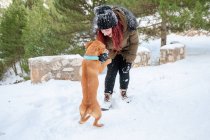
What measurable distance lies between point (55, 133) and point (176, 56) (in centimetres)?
482

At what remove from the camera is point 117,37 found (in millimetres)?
3369

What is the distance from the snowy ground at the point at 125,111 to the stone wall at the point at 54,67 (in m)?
0.19

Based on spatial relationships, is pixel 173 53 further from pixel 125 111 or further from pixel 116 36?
pixel 116 36

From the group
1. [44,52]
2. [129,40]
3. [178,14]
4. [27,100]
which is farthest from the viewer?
[44,52]

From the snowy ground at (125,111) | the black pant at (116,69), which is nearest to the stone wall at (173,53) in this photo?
the snowy ground at (125,111)

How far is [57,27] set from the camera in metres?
13.7

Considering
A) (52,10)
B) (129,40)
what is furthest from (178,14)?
(52,10)

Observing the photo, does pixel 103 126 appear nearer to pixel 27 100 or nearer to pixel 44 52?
pixel 27 100

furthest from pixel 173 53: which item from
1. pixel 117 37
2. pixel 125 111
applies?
pixel 117 37

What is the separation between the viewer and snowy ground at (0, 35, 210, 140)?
125 inches

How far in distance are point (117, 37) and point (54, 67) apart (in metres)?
2.53

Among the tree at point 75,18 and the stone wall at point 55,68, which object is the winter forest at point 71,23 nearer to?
the tree at point 75,18

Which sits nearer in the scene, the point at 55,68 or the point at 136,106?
the point at 136,106

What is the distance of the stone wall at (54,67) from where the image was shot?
5.61m
